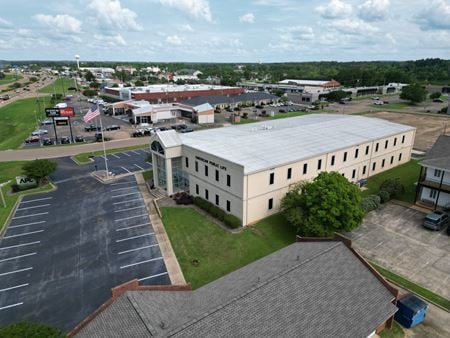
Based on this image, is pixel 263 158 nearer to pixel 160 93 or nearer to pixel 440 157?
pixel 440 157

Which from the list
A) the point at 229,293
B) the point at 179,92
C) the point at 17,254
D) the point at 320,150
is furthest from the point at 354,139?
the point at 179,92

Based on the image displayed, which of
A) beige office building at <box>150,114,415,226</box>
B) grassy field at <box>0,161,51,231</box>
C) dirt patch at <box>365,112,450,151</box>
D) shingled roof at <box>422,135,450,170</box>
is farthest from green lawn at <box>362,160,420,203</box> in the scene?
grassy field at <box>0,161,51,231</box>

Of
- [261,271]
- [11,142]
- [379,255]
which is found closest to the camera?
[261,271]

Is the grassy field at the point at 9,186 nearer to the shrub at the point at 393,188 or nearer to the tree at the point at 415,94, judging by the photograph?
the shrub at the point at 393,188

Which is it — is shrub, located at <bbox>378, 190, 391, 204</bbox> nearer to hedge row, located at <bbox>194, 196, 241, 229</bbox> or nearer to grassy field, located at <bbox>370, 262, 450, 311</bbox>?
grassy field, located at <bbox>370, 262, 450, 311</bbox>

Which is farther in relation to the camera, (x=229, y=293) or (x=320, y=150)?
(x=320, y=150)

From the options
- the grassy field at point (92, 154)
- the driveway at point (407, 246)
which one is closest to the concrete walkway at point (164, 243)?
the driveway at point (407, 246)

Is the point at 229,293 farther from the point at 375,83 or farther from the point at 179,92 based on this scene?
the point at 375,83
